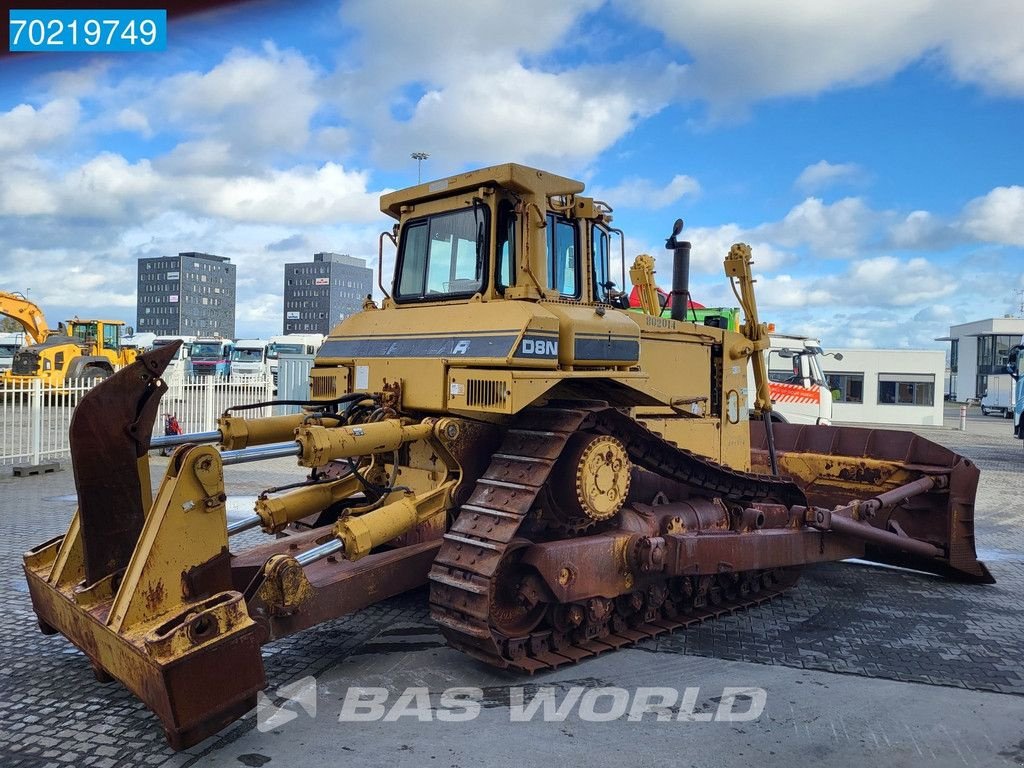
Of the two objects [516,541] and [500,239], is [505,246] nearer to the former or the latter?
[500,239]

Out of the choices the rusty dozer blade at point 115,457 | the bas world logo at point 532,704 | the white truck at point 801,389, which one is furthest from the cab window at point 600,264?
the white truck at point 801,389

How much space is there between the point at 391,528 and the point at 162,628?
4.70 ft

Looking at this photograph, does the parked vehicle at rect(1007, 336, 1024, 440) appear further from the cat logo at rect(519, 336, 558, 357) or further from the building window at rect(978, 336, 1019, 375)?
the building window at rect(978, 336, 1019, 375)

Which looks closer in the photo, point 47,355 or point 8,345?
point 47,355

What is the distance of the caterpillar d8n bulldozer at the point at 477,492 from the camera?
4.32 m

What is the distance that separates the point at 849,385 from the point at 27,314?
30.7 m

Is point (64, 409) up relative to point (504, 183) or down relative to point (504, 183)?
down

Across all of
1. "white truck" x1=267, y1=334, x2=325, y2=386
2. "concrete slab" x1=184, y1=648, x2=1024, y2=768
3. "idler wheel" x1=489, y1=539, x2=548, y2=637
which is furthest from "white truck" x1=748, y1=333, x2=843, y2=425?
"white truck" x1=267, y1=334, x2=325, y2=386

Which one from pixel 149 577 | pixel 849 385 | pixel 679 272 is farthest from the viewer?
pixel 849 385

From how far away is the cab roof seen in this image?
5.80 meters

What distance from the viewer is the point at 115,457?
463cm

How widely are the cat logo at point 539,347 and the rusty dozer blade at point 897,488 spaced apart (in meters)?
3.15

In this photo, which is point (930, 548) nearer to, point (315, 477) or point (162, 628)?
point (315, 477)

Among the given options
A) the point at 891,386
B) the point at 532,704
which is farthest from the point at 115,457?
the point at 891,386
